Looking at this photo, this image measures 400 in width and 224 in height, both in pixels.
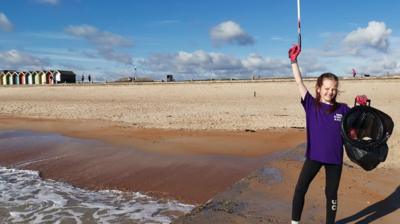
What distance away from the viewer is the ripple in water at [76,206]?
21.3 feet

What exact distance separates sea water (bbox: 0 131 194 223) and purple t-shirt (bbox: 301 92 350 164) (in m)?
2.66

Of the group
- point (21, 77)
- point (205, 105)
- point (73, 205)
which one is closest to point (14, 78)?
point (21, 77)

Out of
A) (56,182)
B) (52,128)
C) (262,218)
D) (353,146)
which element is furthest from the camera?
(52,128)

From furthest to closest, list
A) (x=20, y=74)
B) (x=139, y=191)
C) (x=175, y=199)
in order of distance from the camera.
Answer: (x=20, y=74) < (x=139, y=191) < (x=175, y=199)

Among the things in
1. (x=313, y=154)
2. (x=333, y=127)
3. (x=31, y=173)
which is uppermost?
(x=333, y=127)

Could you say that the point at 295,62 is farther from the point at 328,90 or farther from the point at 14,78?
the point at 14,78

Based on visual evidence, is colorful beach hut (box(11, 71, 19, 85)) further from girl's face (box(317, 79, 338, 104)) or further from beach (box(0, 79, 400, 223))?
girl's face (box(317, 79, 338, 104))

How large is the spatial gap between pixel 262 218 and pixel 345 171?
2.96 m

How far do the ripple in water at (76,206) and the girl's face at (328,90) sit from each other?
2.92 metres

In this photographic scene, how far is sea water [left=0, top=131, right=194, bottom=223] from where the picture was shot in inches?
256

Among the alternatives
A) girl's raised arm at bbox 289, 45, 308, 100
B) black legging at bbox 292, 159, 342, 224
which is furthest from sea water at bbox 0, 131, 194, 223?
girl's raised arm at bbox 289, 45, 308, 100

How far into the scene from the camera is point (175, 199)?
7.34 meters

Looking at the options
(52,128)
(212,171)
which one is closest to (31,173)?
(212,171)

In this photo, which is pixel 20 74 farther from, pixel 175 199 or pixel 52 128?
pixel 175 199
